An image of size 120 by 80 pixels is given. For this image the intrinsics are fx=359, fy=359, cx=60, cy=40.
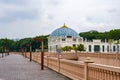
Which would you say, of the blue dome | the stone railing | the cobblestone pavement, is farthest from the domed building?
the stone railing

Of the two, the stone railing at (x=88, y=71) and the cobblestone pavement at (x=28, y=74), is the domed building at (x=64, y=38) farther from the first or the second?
the stone railing at (x=88, y=71)

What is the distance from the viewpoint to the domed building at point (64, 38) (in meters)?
134

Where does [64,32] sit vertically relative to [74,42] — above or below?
above

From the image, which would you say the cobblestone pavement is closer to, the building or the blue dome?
the building

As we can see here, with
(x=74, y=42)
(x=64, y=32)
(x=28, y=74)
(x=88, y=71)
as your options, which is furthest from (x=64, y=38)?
(x=88, y=71)

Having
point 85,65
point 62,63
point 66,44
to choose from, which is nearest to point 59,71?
point 62,63

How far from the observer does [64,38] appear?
448 feet

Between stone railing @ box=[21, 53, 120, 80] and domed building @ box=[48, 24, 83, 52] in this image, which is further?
domed building @ box=[48, 24, 83, 52]

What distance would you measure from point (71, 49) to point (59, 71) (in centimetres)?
9523

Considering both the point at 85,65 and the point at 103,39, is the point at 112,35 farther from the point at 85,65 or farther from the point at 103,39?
the point at 85,65

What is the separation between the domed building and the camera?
134000mm

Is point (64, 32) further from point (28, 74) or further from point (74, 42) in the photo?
point (28, 74)

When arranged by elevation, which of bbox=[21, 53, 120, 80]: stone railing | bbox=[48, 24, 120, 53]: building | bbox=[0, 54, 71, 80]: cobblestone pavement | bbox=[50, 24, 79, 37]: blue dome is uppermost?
bbox=[50, 24, 79, 37]: blue dome

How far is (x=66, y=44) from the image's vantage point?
434 feet
